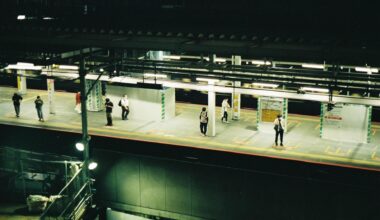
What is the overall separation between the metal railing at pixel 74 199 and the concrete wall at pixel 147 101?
855cm

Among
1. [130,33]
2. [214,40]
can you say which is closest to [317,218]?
[214,40]

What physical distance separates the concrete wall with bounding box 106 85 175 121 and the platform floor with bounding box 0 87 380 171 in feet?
1.22

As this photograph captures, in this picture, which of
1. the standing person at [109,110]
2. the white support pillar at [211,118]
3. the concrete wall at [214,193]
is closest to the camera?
the concrete wall at [214,193]

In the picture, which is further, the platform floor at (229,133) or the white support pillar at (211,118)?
the white support pillar at (211,118)

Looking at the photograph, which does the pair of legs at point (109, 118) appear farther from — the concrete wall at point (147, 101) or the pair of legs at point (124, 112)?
the concrete wall at point (147, 101)

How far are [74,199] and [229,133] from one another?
925 centimetres

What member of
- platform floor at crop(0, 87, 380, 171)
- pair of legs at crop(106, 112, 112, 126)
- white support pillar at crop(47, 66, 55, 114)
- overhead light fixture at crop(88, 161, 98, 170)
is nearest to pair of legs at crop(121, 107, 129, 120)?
platform floor at crop(0, 87, 380, 171)

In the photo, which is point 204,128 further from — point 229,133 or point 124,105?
point 124,105

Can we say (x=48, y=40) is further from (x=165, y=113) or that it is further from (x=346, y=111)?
(x=346, y=111)

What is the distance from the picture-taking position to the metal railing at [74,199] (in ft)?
53.7

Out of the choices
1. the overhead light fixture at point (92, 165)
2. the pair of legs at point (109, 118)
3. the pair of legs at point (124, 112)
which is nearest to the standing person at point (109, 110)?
the pair of legs at point (109, 118)

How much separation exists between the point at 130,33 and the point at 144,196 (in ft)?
24.9

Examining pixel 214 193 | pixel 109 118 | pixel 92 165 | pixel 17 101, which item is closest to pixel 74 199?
pixel 92 165

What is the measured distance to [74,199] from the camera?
A: 16.2m
